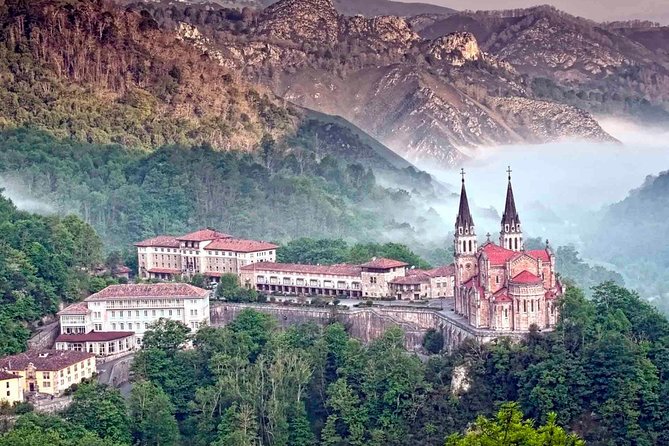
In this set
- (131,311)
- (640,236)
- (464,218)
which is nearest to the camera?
(464,218)

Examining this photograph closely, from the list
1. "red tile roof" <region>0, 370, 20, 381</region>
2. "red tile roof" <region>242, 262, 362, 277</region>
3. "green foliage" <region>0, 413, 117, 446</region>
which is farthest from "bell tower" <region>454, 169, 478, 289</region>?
"red tile roof" <region>0, 370, 20, 381</region>

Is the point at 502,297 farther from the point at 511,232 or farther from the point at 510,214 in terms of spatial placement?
the point at 510,214

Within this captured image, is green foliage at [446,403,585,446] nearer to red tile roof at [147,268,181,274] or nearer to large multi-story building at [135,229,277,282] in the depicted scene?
large multi-story building at [135,229,277,282]

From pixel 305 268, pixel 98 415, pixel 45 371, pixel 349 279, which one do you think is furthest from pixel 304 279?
pixel 98 415

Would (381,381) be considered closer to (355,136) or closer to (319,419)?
(319,419)

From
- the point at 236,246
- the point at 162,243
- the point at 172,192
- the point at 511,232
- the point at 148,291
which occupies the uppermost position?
the point at 172,192

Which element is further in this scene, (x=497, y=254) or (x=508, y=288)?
(x=497, y=254)
